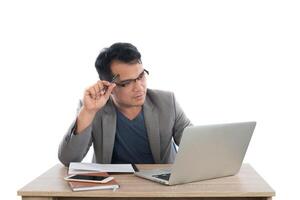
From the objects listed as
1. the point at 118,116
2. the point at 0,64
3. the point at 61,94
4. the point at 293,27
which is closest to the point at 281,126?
the point at 293,27

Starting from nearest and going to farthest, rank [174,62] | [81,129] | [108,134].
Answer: [81,129] → [108,134] → [174,62]

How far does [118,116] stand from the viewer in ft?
8.96

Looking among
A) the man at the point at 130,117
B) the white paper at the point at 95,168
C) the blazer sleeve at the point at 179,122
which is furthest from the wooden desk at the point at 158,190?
the blazer sleeve at the point at 179,122

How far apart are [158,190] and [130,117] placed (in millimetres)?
1037

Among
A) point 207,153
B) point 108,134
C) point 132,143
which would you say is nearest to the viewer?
point 207,153

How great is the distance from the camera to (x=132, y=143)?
2711mm

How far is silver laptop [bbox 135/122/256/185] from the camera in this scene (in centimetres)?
178

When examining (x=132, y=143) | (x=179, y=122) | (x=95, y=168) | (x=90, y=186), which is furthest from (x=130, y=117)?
(x=90, y=186)

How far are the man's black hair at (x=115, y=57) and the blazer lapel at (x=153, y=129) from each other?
0.97 ft

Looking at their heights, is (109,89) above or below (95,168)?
above

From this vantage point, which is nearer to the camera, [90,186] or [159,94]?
[90,186]

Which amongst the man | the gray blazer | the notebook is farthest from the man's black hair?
the notebook

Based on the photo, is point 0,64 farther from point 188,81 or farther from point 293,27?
point 293,27

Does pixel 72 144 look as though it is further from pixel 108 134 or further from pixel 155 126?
pixel 155 126
